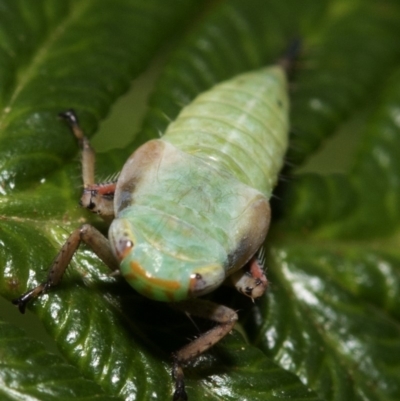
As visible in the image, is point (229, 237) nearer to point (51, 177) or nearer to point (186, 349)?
point (186, 349)

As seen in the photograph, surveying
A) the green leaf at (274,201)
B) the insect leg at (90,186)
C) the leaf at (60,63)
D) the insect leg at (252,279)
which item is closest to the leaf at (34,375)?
the green leaf at (274,201)

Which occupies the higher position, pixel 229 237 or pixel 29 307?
pixel 29 307

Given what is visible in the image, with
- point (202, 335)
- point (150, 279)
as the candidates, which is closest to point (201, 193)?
point (150, 279)

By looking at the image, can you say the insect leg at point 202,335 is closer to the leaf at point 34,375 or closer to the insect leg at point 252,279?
the insect leg at point 252,279

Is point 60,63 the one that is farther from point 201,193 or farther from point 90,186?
point 201,193

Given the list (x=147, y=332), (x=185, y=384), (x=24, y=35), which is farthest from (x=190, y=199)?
(x=24, y=35)

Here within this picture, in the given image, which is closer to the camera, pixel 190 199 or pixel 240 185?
pixel 190 199
